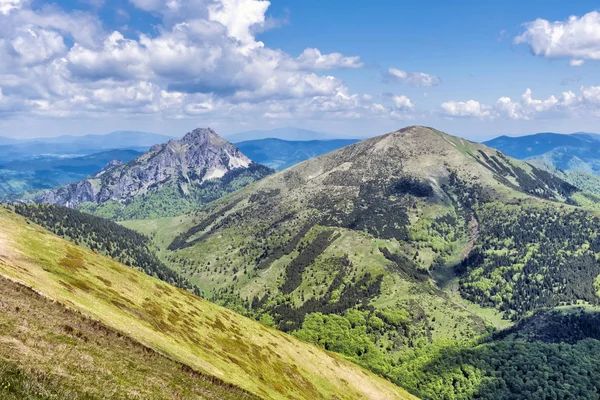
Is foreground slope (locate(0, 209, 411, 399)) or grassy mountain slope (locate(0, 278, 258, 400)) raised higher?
grassy mountain slope (locate(0, 278, 258, 400))

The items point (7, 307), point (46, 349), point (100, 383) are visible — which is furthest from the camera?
point (7, 307)

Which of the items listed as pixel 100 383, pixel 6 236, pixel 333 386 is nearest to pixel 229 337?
pixel 333 386

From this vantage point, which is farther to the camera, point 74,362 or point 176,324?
point 176,324

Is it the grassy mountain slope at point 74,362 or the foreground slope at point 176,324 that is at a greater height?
the grassy mountain slope at point 74,362

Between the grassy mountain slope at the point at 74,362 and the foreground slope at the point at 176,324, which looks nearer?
the grassy mountain slope at the point at 74,362

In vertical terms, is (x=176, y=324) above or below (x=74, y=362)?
below

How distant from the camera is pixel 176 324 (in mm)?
103438

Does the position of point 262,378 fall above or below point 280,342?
above

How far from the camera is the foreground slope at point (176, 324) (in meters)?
75.3

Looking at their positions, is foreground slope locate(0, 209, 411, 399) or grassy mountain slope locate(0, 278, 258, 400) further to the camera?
foreground slope locate(0, 209, 411, 399)

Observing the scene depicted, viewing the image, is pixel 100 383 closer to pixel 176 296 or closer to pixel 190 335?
pixel 190 335

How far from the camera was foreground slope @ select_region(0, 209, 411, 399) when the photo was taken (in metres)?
75.3

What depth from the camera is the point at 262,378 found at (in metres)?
102

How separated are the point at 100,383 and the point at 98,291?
59.7 m
